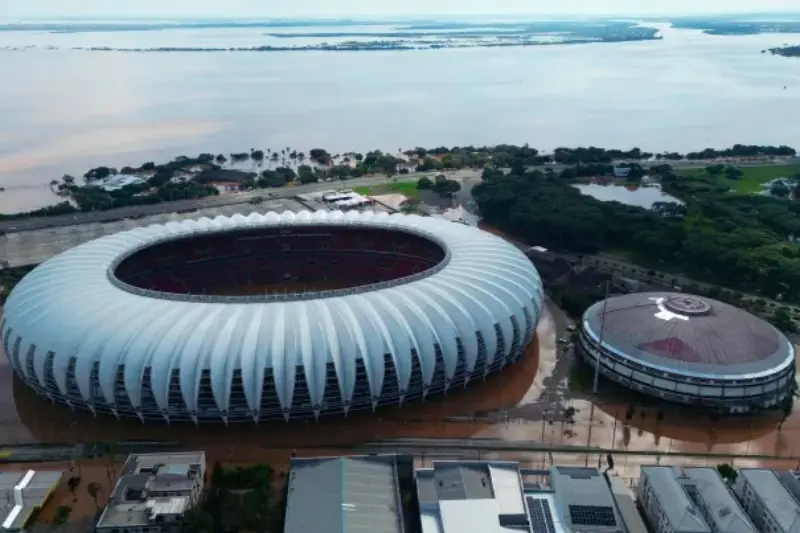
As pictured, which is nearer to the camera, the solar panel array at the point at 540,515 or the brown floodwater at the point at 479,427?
the solar panel array at the point at 540,515

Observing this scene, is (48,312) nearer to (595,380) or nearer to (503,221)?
(595,380)

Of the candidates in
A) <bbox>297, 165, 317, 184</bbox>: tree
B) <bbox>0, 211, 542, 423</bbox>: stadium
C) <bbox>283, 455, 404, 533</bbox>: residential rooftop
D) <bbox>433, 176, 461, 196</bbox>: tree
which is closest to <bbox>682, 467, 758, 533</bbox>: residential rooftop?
<bbox>0, 211, 542, 423</bbox>: stadium

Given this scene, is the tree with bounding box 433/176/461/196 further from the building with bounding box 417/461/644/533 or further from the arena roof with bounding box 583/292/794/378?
the building with bounding box 417/461/644/533

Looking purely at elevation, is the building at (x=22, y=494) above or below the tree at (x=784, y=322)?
above

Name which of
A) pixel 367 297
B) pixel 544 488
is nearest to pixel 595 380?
pixel 544 488

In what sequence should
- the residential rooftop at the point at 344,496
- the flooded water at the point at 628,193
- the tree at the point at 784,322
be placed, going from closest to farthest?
the residential rooftop at the point at 344,496
the tree at the point at 784,322
the flooded water at the point at 628,193

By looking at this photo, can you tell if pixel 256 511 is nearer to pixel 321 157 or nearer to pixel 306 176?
pixel 306 176

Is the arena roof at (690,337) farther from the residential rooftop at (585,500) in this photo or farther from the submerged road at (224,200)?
the submerged road at (224,200)

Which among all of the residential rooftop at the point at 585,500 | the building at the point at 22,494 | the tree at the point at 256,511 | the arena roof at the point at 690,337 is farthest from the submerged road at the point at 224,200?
the residential rooftop at the point at 585,500

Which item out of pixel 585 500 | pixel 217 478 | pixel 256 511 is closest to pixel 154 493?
pixel 217 478
